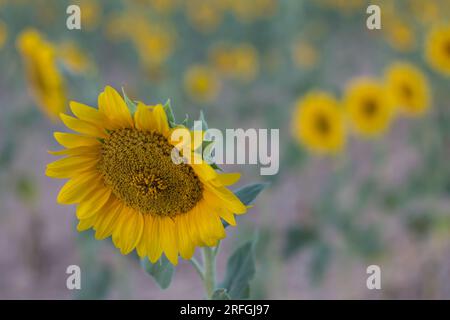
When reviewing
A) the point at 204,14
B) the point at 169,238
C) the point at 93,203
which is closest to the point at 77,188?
the point at 93,203

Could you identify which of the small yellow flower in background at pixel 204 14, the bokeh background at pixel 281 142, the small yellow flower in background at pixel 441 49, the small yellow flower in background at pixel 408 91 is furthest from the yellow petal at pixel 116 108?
the small yellow flower in background at pixel 204 14

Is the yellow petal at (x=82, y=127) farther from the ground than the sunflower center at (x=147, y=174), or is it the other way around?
the yellow petal at (x=82, y=127)

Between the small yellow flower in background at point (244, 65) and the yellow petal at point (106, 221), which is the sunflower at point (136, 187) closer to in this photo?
the yellow petal at point (106, 221)

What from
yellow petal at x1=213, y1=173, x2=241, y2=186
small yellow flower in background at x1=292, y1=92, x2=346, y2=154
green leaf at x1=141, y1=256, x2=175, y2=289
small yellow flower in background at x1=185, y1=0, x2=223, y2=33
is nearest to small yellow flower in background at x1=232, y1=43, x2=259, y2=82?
small yellow flower in background at x1=185, y1=0, x2=223, y2=33

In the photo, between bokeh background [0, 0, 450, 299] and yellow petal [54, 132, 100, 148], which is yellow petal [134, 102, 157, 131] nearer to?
yellow petal [54, 132, 100, 148]

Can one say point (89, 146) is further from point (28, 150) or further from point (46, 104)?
point (28, 150)

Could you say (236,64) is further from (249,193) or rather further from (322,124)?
(249,193)

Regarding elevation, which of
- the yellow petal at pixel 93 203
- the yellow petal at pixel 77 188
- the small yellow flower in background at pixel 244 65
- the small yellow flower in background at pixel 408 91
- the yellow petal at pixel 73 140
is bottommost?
the yellow petal at pixel 93 203
